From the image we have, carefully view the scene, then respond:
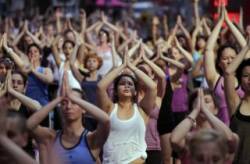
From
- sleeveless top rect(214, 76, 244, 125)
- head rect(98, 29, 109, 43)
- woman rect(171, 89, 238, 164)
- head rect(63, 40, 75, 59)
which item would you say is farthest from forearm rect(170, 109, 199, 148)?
head rect(98, 29, 109, 43)

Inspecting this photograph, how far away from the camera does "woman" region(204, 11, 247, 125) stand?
9310mm

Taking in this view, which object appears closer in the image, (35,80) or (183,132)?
(183,132)

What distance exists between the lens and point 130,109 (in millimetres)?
8977

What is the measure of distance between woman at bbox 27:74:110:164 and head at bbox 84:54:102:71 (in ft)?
16.5

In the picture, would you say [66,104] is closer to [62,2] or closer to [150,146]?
[150,146]

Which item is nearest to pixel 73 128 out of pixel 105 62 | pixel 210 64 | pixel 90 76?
pixel 210 64

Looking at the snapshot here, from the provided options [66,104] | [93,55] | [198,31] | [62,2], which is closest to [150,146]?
[66,104]

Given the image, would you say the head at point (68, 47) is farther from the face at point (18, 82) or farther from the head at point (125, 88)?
the head at point (125, 88)

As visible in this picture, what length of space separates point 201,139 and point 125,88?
348 cm

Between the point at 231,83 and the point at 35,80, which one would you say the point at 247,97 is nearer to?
the point at 231,83

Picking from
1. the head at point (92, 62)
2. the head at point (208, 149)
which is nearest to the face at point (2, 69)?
the head at point (92, 62)

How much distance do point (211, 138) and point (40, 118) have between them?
181 centimetres

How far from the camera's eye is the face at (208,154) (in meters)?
5.59

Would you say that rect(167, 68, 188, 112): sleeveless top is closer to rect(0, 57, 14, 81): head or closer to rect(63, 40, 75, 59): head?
rect(0, 57, 14, 81): head
